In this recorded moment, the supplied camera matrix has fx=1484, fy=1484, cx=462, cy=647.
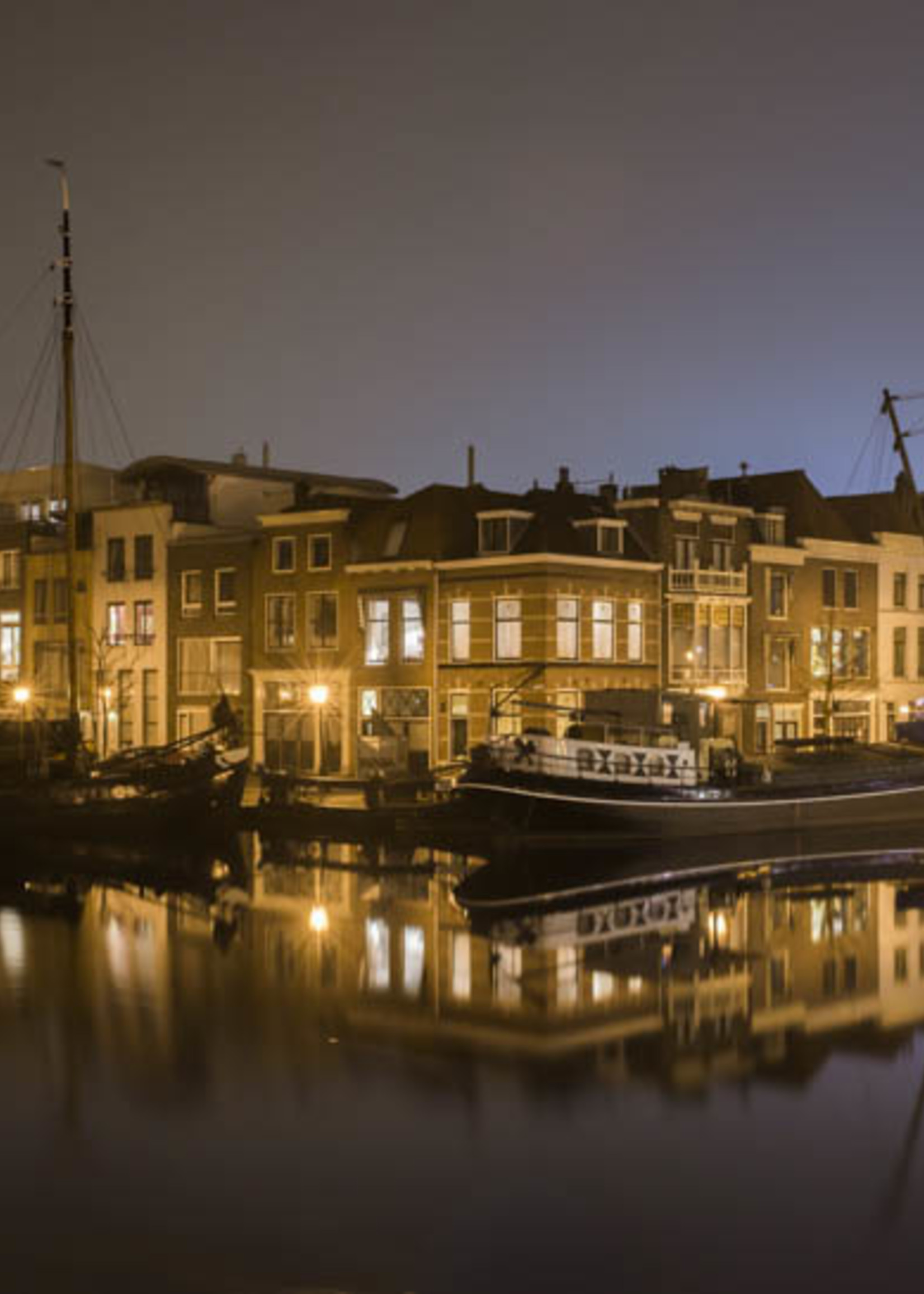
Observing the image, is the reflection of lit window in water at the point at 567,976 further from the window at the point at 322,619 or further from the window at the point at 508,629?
the window at the point at 322,619

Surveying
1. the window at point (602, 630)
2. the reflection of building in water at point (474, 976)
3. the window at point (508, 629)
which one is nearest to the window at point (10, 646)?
the window at point (508, 629)

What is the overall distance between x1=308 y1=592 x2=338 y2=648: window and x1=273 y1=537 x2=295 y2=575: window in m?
1.50

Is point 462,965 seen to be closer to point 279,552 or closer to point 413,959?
point 413,959

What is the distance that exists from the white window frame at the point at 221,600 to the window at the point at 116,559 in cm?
517

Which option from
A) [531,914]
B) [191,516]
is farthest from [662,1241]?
[191,516]

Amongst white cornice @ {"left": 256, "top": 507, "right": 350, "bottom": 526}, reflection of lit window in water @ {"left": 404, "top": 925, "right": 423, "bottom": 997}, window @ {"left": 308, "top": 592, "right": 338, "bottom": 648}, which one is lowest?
reflection of lit window in water @ {"left": 404, "top": 925, "right": 423, "bottom": 997}

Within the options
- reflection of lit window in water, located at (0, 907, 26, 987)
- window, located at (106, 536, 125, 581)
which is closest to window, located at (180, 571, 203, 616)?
window, located at (106, 536, 125, 581)

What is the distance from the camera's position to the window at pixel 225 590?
182ft

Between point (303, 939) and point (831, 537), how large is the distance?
36993 millimetres

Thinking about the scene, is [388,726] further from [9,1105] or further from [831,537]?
[9,1105]

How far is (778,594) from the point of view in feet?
184

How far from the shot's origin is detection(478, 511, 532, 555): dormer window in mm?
49031

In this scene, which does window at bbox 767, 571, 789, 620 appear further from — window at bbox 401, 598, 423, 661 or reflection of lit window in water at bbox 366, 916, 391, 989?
reflection of lit window in water at bbox 366, 916, 391, 989

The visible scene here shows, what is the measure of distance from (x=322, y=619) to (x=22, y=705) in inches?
504
